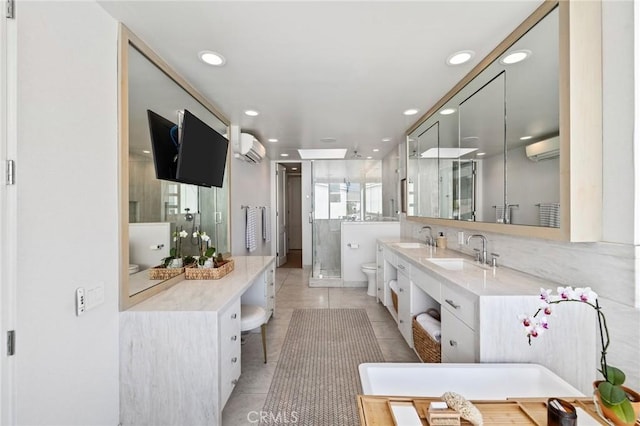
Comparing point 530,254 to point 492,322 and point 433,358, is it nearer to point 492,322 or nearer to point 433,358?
point 492,322

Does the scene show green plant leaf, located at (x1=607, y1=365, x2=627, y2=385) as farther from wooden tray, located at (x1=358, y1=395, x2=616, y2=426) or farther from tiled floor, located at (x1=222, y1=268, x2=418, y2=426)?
tiled floor, located at (x1=222, y1=268, x2=418, y2=426)

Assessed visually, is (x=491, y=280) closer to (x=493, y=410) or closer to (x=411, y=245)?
(x=493, y=410)

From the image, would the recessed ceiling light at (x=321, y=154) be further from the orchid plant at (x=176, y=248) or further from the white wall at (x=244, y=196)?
the orchid plant at (x=176, y=248)

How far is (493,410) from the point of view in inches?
37.0

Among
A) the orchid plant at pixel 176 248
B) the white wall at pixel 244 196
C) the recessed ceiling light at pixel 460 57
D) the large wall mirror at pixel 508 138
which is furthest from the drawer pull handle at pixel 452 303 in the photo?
the white wall at pixel 244 196

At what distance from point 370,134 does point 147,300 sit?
327cm

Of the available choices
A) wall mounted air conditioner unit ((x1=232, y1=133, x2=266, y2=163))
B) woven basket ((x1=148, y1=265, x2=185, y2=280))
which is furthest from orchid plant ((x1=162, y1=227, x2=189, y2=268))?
wall mounted air conditioner unit ((x1=232, y1=133, x2=266, y2=163))

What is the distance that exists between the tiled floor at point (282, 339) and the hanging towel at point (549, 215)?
157 cm

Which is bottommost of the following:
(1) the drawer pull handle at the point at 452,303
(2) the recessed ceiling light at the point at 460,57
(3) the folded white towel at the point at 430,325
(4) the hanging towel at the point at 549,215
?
(3) the folded white towel at the point at 430,325

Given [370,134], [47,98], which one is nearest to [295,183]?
[370,134]

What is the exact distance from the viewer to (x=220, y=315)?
1.56 metres

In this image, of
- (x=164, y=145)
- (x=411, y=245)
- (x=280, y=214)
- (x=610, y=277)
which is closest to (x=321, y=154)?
(x=280, y=214)

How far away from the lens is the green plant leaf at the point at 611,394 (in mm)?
812

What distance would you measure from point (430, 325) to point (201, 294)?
1.68 meters
